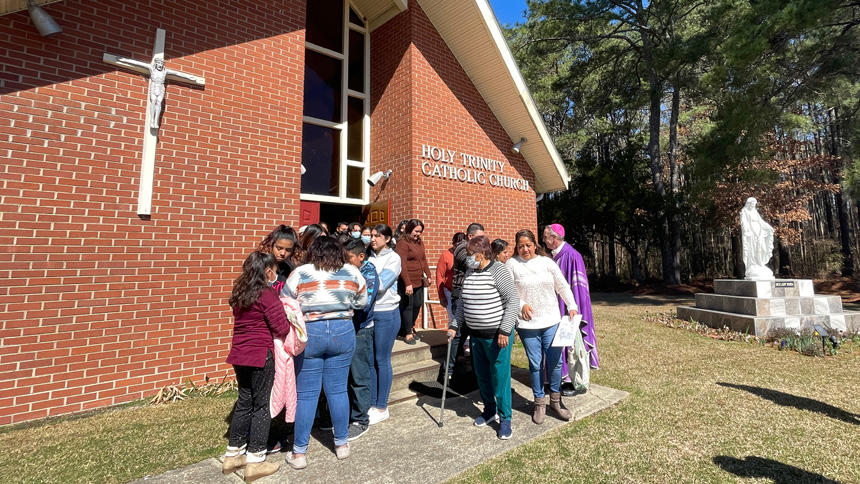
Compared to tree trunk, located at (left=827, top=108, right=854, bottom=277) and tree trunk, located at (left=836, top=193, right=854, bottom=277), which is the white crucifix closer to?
tree trunk, located at (left=827, top=108, right=854, bottom=277)

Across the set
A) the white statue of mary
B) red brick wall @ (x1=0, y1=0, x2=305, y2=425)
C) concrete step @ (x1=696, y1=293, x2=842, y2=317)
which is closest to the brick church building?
red brick wall @ (x1=0, y1=0, x2=305, y2=425)

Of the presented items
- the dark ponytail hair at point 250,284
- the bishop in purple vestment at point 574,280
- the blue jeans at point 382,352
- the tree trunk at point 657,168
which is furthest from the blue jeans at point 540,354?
the tree trunk at point 657,168

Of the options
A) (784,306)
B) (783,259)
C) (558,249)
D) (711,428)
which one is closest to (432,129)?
(558,249)

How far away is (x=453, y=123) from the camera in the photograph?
7.73 metres

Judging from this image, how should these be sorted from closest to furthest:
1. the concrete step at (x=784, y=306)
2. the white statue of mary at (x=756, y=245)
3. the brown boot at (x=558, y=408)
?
the brown boot at (x=558, y=408), the concrete step at (x=784, y=306), the white statue of mary at (x=756, y=245)

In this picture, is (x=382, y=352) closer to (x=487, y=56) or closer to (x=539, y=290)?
(x=539, y=290)

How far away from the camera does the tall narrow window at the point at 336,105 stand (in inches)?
282

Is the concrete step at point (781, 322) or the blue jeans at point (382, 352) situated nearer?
the blue jeans at point (382, 352)

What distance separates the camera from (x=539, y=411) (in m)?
3.74

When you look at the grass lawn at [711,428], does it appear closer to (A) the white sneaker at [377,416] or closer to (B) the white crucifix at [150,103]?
(A) the white sneaker at [377,416]

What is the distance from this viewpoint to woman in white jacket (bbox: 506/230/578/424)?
3.74 metres

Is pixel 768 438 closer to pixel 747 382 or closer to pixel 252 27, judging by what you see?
pixel 747 382

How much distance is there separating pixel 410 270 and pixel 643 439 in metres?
3.05

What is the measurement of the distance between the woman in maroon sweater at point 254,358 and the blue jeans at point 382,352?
3.46 ft
